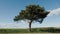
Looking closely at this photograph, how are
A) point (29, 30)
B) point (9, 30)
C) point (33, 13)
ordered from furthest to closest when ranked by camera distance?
1. point (33, 13)
2. point (29, 30)
3. point (9, 30)

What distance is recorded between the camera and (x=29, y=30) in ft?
96.9

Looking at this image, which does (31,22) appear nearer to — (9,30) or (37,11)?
(37,11)

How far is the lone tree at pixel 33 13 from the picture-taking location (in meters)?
31.1

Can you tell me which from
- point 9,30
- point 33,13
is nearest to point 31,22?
point 33,13

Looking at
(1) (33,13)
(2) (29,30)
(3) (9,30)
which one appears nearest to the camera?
(3) (9,30)

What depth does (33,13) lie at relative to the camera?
103 ft

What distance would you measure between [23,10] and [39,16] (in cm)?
363

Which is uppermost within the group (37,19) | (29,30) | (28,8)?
(28,8)

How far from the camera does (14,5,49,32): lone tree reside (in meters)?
31.1

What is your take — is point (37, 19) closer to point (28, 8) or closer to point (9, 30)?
point (28, 8)

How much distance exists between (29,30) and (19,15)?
14.4 feet

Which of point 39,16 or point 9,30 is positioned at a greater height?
point 39,16

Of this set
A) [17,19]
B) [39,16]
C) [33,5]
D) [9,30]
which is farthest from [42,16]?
[9,30]

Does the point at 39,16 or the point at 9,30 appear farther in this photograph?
the point at 39,16
